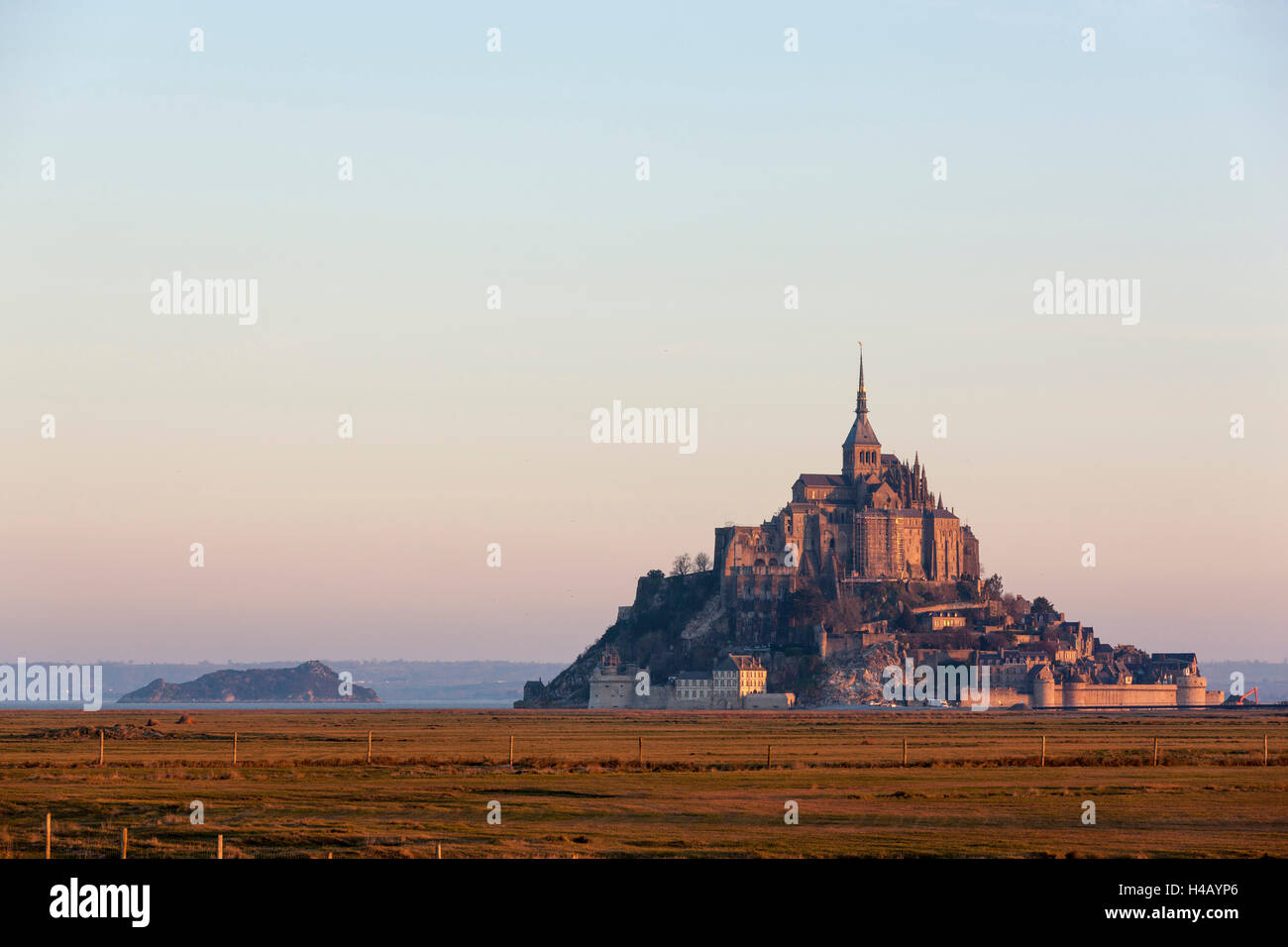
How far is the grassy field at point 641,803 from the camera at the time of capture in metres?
31.2

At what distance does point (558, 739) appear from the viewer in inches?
3775

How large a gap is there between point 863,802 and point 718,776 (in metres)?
10.9

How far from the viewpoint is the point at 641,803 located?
41188 mm

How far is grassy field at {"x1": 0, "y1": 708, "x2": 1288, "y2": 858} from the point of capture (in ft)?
102
